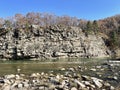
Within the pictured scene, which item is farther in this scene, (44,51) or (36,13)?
(36,13)

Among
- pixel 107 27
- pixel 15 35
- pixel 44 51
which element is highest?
pixel 107 27

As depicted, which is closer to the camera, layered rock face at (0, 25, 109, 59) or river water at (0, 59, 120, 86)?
river water at (0, 59, 120, 86)

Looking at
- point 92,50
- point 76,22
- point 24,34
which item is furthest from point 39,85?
point 76,22

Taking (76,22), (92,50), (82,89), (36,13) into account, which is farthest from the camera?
(76,22)

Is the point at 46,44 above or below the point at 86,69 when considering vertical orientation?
above

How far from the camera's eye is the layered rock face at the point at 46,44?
79562 millimetres

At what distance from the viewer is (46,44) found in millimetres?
85625

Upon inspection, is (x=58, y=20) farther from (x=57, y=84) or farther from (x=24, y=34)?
(x=57, y=84)

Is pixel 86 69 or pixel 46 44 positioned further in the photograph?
pixel 46 44

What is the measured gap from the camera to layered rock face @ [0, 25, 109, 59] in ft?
261

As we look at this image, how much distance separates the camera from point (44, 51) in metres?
82.9

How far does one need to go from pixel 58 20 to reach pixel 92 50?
161 feet

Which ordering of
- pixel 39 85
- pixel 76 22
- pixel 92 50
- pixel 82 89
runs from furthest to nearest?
pixel 76 22 < pixel 92 50 < pixel 39 85 < pixel 82 89

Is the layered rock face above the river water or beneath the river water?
above
